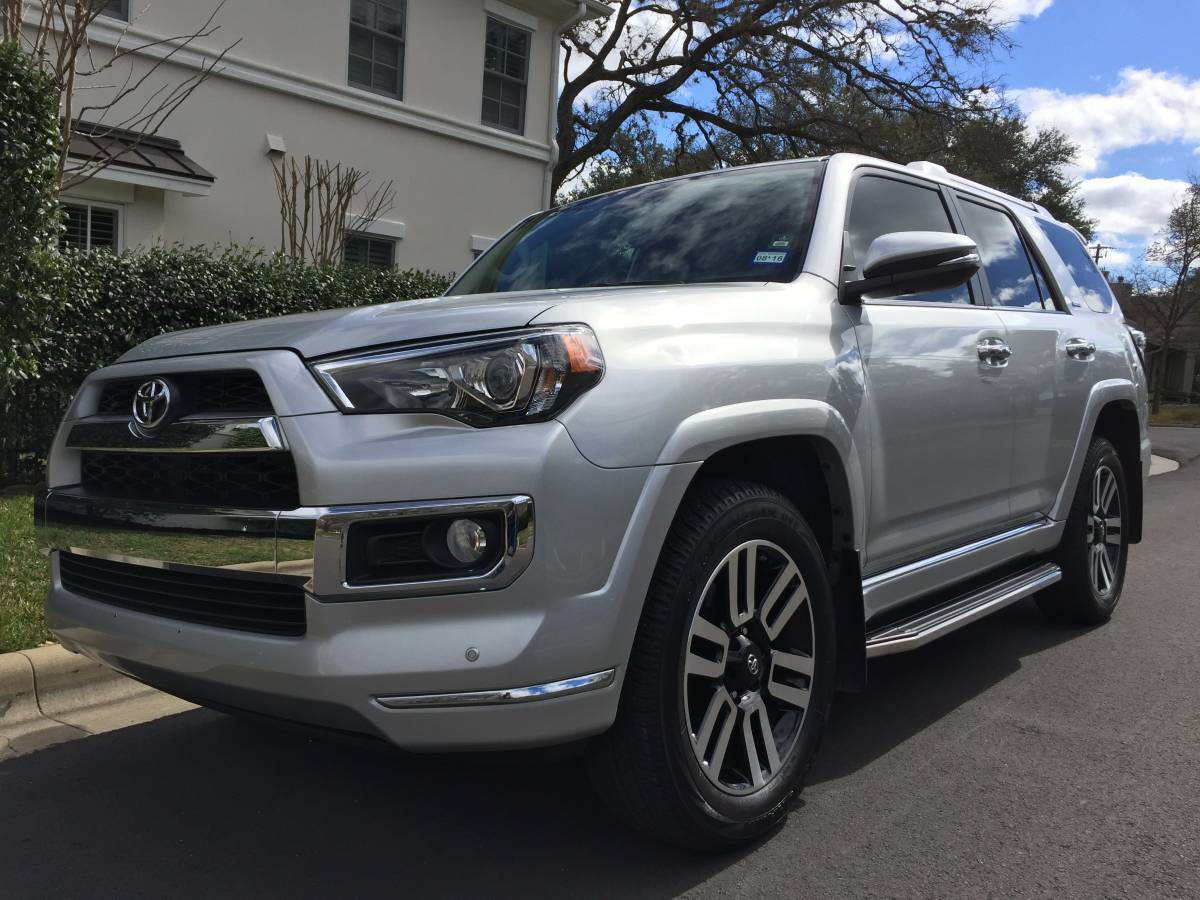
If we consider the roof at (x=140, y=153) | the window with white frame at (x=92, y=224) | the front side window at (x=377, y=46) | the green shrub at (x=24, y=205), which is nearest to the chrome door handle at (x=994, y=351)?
the green shrub at (x=24, y=205)

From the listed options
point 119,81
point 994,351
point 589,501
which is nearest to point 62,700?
point 589,501

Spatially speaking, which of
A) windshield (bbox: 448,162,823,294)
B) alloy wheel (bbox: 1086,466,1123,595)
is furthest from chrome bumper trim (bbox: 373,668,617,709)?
alloy wheel (bbox: 1086,466,1123,595)

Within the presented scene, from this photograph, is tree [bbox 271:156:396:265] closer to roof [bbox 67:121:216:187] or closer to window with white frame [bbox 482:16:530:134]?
roof [bbox 67:121:216:187]

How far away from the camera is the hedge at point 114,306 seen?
268 inches

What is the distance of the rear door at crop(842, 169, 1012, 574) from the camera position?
121 inches

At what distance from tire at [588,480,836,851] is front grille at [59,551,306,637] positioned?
30.4 inches

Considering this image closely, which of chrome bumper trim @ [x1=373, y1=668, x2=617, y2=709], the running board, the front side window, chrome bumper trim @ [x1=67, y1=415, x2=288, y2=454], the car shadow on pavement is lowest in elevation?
the car shadow on pavement

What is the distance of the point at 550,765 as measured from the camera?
3170 mm

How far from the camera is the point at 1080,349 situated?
4.32 metres

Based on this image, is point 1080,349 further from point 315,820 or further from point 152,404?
point 152,404

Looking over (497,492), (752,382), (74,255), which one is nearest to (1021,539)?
(752,382)

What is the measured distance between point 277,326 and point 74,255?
18.2 ft

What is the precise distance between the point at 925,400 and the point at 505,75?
42.3 feet

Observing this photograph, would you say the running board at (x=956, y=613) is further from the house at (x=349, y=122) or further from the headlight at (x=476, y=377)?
the house at (x=349, y=122)
